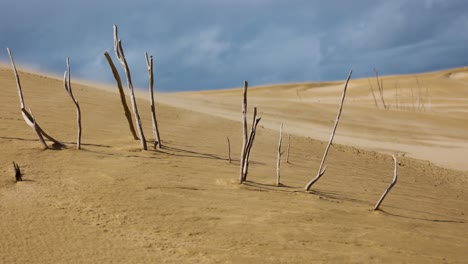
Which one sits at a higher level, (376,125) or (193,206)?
(376,125)

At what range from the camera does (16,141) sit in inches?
213

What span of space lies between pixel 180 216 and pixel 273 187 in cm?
143

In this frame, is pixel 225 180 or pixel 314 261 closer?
pixel 314 261

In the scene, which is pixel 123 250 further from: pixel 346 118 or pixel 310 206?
pixel 346 118

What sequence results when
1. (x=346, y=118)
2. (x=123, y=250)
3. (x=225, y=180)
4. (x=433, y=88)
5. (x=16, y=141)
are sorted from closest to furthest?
1. (x=123, y=250)
2. (x=225, y=180)
3. (x=16, y=141)
4. (x=346, y=118)
5. (x=433, y=88)

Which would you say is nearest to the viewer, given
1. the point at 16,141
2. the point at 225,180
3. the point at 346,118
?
the point at 225,180

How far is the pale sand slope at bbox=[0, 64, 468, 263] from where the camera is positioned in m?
3.24

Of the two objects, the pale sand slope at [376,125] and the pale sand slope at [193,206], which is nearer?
the pale sand slope at [193,206]

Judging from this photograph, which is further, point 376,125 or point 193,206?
→ point 376,125

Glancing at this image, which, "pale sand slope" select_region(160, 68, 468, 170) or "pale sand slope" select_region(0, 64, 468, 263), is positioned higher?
"pale sand slope" select_region(160, 68, 468, 170)

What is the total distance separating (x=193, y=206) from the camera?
4012mm

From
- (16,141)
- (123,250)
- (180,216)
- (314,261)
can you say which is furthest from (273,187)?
(16,141)

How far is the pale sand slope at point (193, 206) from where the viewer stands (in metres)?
3.24

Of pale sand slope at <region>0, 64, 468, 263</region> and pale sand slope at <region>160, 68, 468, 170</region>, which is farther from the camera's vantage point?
pale sand slope at <region>160, 68, 468, 170</region>
